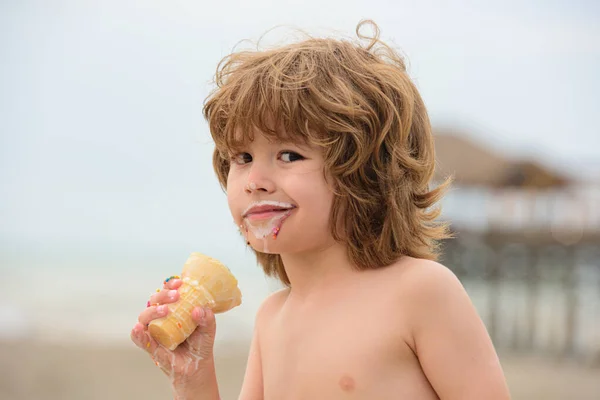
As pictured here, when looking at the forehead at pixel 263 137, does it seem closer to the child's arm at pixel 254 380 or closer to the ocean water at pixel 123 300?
the child's arm at pixel 254 380

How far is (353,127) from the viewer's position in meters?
2.23

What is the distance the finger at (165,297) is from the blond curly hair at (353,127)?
455 millimetres

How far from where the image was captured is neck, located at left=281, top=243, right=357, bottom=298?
7.61 feet

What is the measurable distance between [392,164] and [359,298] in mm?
400

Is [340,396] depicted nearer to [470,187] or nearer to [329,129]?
[329,129]

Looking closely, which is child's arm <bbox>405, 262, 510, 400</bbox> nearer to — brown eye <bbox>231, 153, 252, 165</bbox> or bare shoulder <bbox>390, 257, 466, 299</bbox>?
bare shoulder <bbox>390, 257, 466, 299</bbox>

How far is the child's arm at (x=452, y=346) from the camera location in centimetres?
206

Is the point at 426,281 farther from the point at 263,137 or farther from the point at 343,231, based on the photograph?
the point at 263,137

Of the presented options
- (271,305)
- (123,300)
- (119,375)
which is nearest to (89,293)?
(123,300)

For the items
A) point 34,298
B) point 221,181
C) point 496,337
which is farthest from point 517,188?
point 221,181

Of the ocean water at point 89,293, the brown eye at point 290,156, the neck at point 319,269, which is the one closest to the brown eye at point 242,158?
the brown eye at point 290,156

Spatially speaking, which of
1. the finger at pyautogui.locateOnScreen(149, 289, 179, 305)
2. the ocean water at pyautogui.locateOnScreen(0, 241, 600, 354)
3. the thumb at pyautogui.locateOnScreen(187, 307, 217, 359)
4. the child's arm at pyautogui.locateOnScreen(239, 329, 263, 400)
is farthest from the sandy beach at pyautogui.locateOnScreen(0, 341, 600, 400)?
the finger at pyautogui.locateOnScreen(149, 289, 179, 305)

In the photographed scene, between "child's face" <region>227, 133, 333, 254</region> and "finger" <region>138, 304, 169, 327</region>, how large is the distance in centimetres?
A: 33

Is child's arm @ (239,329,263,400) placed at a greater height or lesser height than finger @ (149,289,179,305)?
lesser
